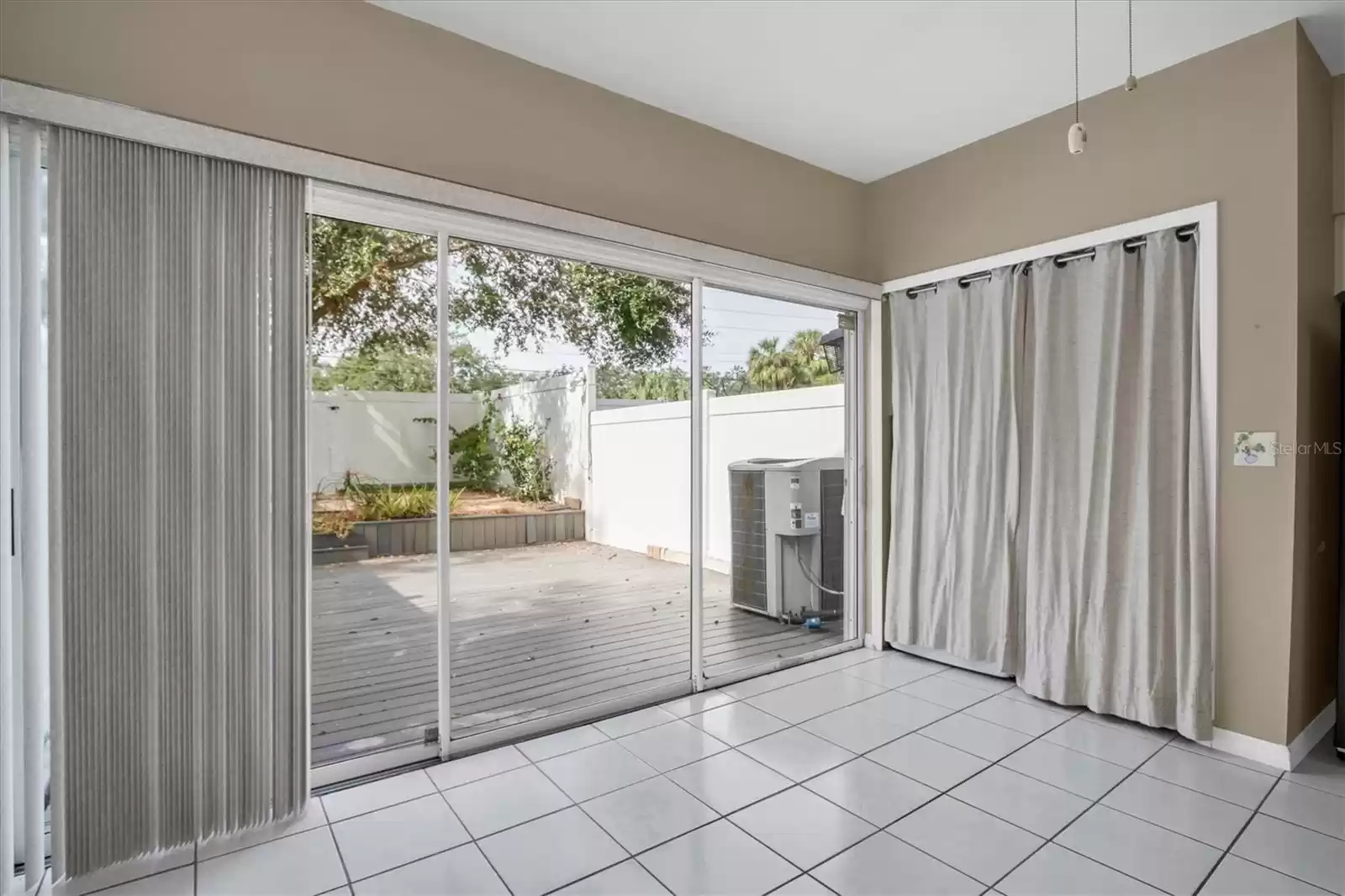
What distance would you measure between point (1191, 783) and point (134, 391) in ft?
12.5

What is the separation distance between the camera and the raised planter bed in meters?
2.74

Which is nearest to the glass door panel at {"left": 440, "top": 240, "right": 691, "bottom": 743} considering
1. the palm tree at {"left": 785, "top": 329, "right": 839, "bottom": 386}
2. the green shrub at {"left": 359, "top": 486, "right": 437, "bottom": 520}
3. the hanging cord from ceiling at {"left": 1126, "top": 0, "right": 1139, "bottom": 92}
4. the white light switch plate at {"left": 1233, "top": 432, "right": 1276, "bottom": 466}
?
the green shrub at {"left": 359, "top": 486, "right": 437, "bottom": 520}

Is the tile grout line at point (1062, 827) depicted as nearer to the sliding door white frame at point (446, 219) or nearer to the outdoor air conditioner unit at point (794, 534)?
the sliding door white frame at point (446, 219)

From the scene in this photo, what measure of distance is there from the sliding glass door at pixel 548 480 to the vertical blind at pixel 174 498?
0.92 feet

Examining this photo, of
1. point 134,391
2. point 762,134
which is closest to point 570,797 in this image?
point 134,391

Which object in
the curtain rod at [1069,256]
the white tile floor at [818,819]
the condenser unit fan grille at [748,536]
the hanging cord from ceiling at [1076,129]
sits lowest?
the white tile floor at [818,819]

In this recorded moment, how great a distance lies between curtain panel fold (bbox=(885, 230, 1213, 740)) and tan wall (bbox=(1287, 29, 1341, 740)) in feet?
0.99

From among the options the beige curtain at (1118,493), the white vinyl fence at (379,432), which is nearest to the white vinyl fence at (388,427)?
the white vinyl fence at (379,432)

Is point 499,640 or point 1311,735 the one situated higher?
point 499,640

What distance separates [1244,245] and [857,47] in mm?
1735

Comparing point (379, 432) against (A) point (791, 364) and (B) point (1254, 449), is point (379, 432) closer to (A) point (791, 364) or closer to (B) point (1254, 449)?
(A) point (791, 364)

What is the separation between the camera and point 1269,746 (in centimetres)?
259

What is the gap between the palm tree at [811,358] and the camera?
416cm

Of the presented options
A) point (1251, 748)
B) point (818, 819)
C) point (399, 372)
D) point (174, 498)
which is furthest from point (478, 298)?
point (1251, 748)
